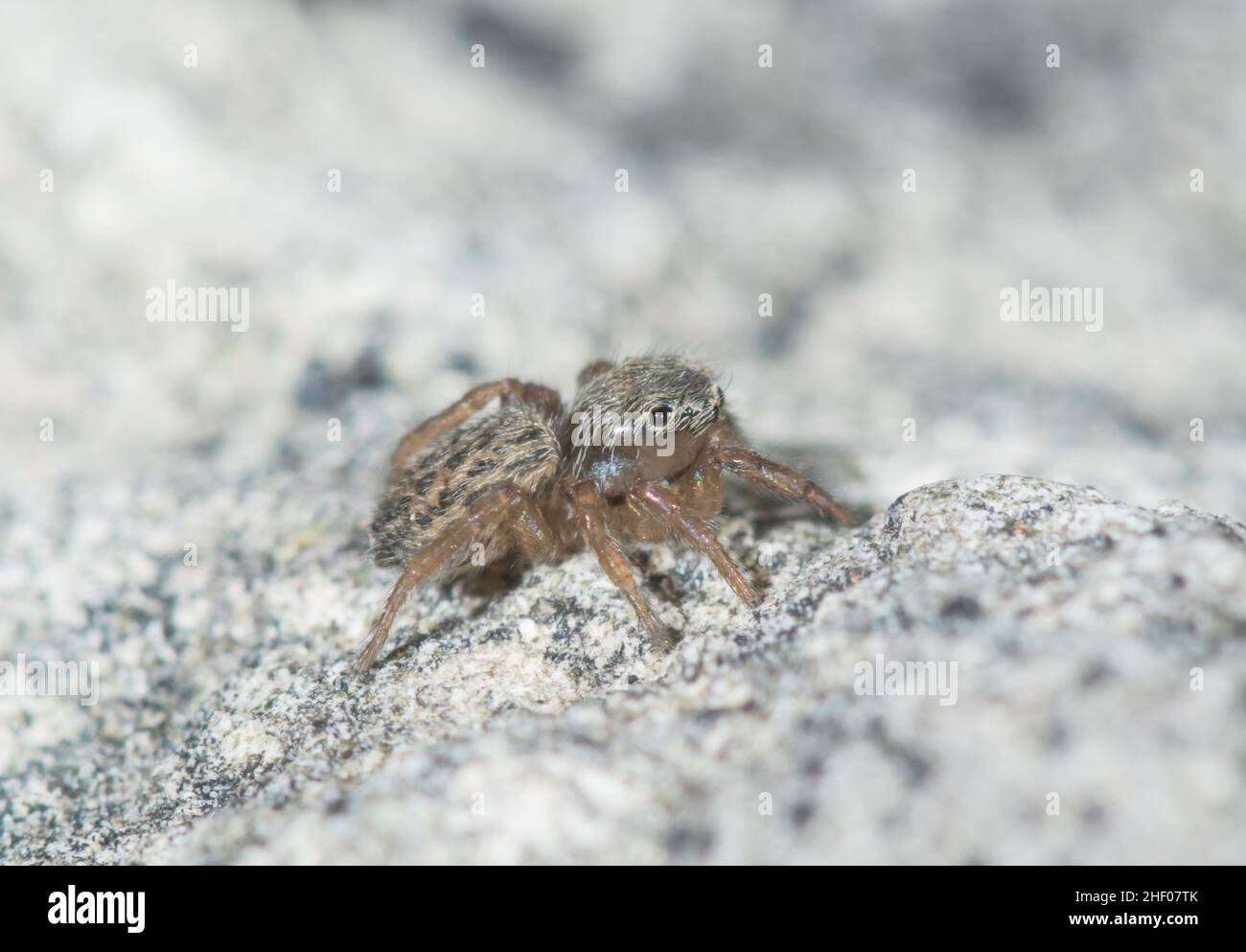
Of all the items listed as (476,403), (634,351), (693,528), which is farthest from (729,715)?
(634,351)

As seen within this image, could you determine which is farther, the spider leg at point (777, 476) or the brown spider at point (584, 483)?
the spider leg at point (777, 476)

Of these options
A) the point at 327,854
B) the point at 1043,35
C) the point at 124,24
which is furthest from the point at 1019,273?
the point at 124,24

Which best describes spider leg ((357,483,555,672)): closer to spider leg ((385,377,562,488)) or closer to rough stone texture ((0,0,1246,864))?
rough stone texture ((0,0,1246,864))

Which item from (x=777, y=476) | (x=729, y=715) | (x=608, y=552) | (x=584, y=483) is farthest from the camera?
(x=777, y=476)

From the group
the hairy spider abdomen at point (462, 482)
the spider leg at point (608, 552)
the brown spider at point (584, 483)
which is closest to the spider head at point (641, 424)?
the brown spider at point (584, 483)

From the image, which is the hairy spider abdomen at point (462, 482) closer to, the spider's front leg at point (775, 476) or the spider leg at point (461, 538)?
the spider leg at point (461, 538)

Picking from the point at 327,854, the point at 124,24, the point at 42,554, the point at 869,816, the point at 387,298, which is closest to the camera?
the point at 869,816

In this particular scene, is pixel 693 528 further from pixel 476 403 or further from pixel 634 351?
pixel 634 351
